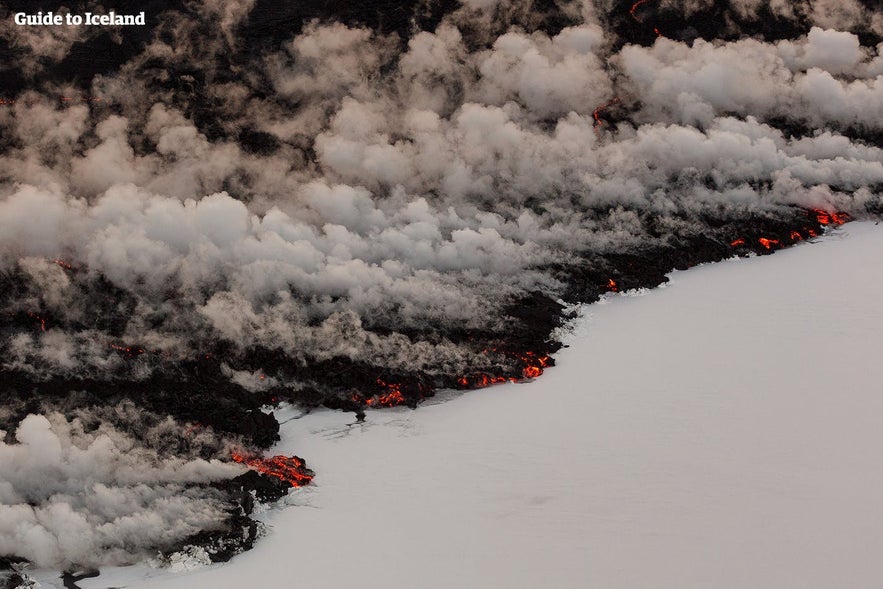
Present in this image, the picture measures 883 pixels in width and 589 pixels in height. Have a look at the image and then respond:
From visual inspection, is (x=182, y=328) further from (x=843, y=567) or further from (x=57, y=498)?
(x=843, y=567)

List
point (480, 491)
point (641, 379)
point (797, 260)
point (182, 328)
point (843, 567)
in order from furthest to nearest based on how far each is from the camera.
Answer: point (797, 260), point (182, 328), point (641, 379), point (480, 491), point (843, 567)

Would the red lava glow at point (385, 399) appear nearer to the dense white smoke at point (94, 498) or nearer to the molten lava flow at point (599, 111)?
the dense white smoke at point (94, 498)

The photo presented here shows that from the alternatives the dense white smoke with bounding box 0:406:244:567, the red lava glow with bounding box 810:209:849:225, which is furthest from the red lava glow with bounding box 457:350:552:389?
the red lava glow with bounding box 810:209:849:225

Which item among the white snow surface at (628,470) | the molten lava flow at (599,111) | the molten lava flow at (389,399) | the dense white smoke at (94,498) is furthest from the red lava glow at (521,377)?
the molten lava flow at (599,111)

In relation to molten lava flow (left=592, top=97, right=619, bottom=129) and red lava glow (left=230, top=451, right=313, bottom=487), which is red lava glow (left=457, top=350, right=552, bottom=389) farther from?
molten lava flow (left=592, top=97, right=619, bottom=129)

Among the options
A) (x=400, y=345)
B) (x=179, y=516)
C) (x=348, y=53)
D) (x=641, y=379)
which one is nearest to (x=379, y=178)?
(x=348, y=53)
